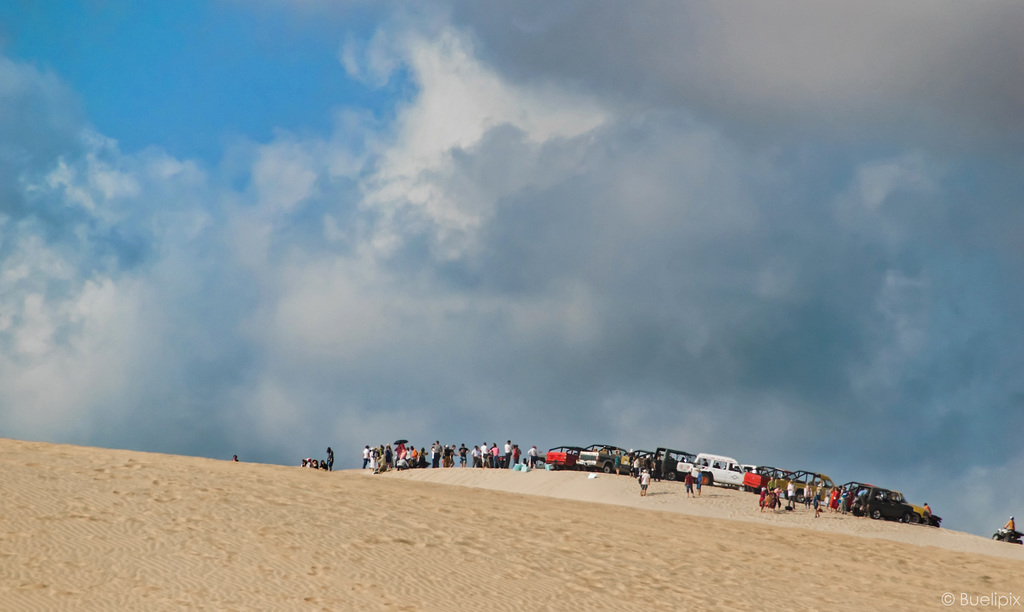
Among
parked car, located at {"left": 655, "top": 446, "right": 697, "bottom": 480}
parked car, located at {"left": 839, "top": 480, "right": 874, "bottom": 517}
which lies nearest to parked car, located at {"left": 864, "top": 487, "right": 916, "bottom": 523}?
parked car, located at {"left": 839, "top": 480, "right": 874, "bottom": 517}

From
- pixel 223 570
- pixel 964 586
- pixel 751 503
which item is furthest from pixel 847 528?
pixel 223 570

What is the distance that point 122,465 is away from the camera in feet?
93.0

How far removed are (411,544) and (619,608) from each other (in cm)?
623

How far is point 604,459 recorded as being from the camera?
53375 mm

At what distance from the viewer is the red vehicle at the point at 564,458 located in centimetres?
5397

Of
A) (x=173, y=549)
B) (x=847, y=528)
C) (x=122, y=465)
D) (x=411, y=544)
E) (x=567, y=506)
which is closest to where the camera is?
(x=173, y=549)

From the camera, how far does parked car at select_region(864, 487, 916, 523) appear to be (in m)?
45.0

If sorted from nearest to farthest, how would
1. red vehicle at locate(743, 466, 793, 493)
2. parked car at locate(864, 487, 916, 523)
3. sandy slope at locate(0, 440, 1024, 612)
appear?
sandy slope at locate(0, 440, 1024, 612), parked car at locate(864, 487, 916, 523), red vehicle at locate(743, 466, 793, 493)

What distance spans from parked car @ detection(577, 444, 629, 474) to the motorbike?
20485 mm

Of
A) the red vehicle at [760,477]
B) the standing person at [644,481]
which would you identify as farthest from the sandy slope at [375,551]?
the red vehicle at [760,477]

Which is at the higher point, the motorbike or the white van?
the white van

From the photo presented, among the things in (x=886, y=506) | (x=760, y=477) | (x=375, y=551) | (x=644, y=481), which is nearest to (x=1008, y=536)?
(x=886, y=506)

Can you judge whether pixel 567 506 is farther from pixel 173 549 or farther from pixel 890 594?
pixel 173 549

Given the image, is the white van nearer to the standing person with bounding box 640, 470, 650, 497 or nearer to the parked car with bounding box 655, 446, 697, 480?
the parked car with bounding box 655, 446, 697, 480
